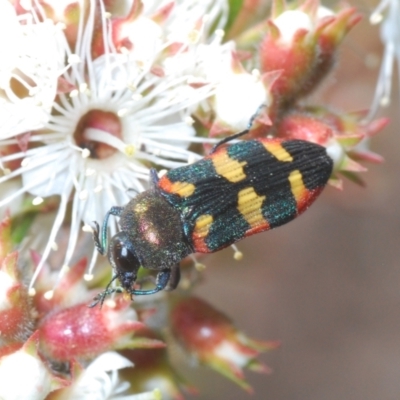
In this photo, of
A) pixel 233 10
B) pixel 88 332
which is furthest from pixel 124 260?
pixel 233 10

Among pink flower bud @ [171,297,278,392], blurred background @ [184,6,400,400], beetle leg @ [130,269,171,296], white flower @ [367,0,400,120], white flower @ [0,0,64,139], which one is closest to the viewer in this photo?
white flower @ [0,0,64,139]

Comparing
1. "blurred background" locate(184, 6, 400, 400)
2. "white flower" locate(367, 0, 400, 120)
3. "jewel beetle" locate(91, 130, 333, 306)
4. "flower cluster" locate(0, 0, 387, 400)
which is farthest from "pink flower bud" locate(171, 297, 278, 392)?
"blurred background" locate(184, 6, 400, 400)

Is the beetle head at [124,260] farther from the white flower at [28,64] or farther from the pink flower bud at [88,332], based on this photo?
the white flower at [28,64]

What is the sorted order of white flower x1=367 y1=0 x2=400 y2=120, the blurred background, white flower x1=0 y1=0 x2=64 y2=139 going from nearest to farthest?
white flower x1=0 y1=0 x2=64 y2=139 < white flower x1=367 y1=0 x2=400 y2=120 < the blurred background

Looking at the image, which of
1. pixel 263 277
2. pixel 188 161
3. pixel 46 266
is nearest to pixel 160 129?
pixel 188 161

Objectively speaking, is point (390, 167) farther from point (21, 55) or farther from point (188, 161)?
point (21, 55)

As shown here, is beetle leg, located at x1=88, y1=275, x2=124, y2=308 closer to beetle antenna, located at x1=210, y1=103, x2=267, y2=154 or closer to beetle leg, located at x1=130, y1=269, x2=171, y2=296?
beetle leg, located at x1=130, y1=269, x2=171, y2=296

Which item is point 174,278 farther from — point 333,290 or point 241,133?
point 333,290

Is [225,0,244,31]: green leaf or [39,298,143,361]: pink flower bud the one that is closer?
[39,298,143,361]: pink flower bud
